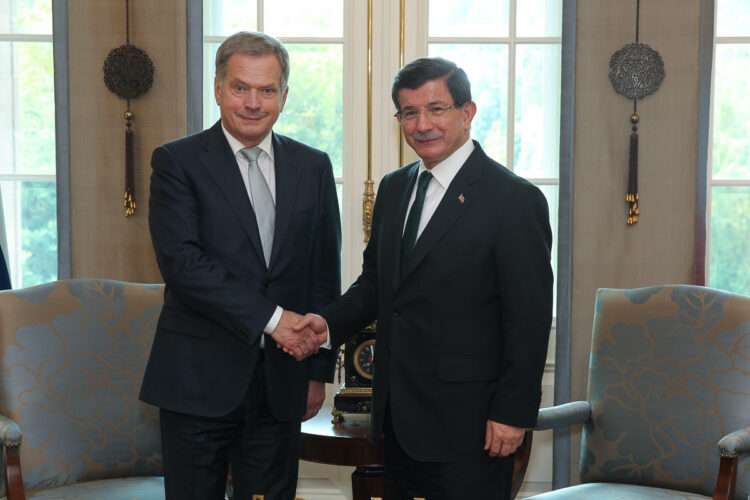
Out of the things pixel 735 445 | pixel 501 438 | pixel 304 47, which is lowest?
pixel 735 445

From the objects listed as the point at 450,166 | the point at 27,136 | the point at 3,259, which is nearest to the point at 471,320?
the point at 450,166

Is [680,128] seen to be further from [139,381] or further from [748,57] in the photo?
[139,381]

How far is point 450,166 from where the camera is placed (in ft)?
5.72

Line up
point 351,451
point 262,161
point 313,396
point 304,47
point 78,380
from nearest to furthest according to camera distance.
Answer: point 262,161
point 313,396
point 351,451
point 78,380
point 304,47

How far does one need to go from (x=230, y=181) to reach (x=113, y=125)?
1418 mm

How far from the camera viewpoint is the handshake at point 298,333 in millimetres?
1733

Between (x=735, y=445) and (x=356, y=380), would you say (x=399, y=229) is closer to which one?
(x=356, y=380)

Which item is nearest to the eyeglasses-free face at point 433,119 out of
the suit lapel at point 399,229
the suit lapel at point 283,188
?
the suit lapel at point 399,229

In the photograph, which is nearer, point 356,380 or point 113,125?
point 356,380

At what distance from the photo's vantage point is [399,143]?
3029 millimetres

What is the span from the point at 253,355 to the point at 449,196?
0.60m

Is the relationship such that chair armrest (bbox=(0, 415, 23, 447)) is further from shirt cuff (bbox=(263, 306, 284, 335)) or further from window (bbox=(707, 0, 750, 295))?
window (bbox=(707, 0, 750, 295))

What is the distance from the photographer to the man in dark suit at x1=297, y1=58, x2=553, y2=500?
1.62 metres

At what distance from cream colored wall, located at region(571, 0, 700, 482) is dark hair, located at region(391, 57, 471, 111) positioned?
1.32 meters
